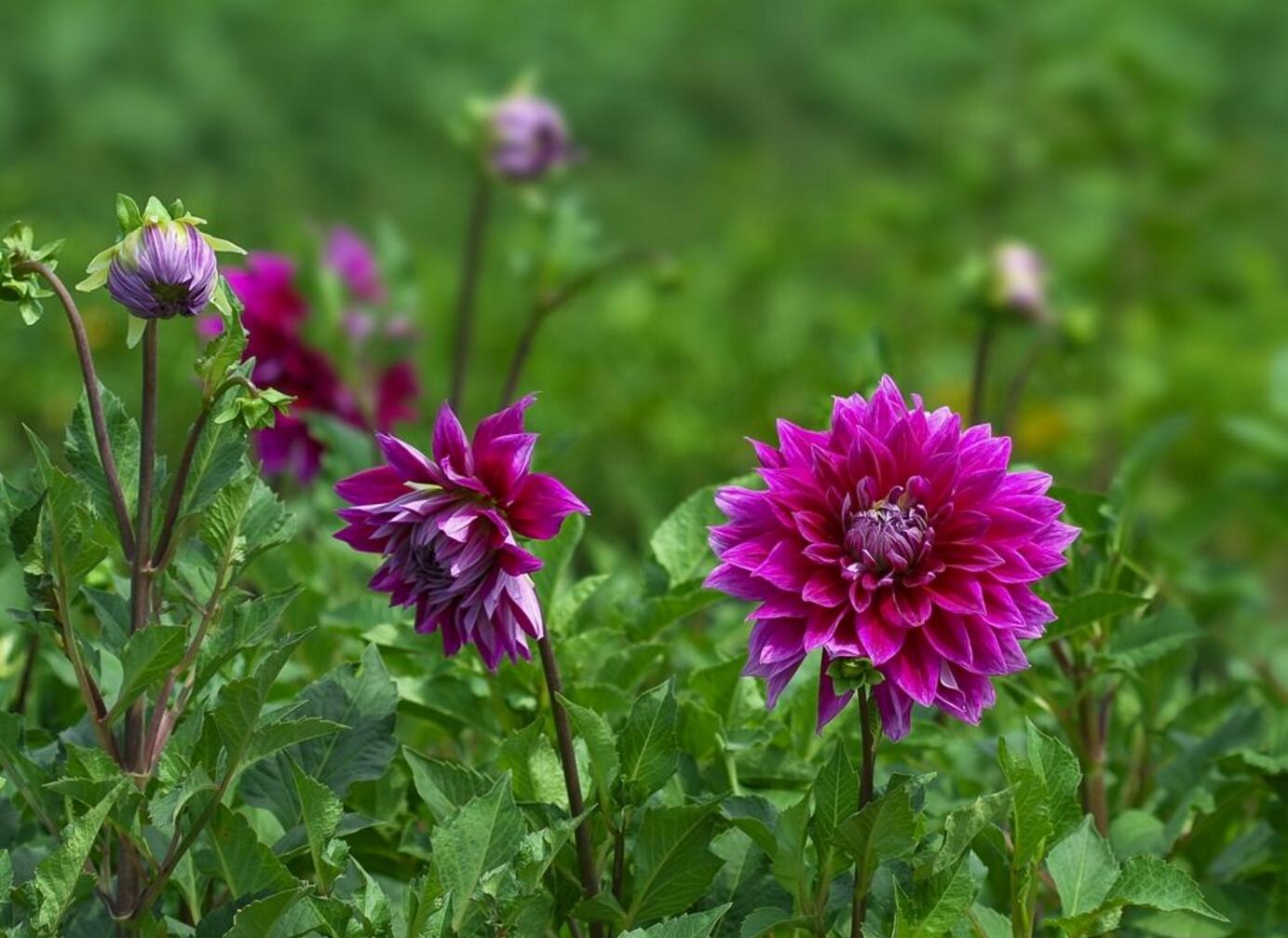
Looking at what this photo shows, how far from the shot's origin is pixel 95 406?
109 centimetres

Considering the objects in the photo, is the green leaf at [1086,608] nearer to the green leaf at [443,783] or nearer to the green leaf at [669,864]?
the green leaf at [669,864]

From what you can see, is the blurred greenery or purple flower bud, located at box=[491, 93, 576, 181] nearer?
purple flower bud, located at box=[491, 93, 576, 181]

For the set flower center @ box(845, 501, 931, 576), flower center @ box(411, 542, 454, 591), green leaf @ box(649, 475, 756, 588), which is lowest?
flower center @ box(411, 542, 454, 591)

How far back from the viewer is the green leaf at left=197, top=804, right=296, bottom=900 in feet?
3.66

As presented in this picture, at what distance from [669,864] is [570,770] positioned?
0.29ft

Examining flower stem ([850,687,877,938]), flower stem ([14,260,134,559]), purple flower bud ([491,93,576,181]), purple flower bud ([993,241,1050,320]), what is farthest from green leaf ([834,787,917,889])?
purple flower bud ([491,93,576,181])

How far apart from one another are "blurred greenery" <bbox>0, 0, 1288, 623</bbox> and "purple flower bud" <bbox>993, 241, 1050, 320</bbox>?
8cm

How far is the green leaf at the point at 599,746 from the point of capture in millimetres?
1071

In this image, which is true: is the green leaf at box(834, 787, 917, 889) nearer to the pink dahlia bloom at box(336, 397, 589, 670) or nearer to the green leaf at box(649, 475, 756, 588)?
the pink dahlia bloom at box(336, 397, 589, 670)

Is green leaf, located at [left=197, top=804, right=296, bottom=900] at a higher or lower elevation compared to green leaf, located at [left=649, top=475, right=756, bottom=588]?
lower

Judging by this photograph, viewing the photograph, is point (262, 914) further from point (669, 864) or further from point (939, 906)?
point (939, 906)

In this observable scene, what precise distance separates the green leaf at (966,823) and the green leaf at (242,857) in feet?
1.25

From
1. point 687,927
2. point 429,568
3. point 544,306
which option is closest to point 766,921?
point 687,927

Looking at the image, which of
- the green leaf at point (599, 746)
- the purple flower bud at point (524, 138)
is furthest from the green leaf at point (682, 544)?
the purple flower bud at point (524, 138)
